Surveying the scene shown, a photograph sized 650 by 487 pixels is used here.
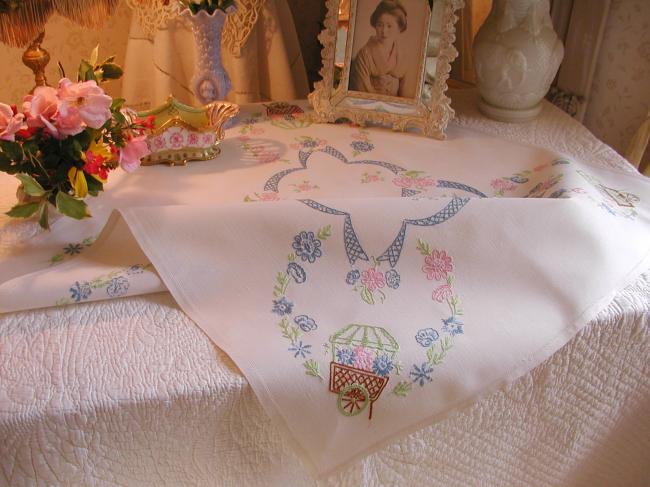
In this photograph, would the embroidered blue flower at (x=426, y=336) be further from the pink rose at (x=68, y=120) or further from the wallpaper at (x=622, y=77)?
the wallpaper at (x=622, y=77)

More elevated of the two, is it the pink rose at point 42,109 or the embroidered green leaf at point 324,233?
the pink rose at point 42,109

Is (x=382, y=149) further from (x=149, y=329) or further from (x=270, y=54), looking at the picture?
(x=149, y=329)

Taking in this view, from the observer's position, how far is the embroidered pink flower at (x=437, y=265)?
804 millimetres

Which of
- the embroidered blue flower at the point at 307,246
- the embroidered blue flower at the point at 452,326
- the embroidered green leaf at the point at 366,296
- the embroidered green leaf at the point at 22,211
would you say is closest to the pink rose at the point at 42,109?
the embroidered green leaf at the point at 22,211

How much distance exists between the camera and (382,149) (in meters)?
1.11

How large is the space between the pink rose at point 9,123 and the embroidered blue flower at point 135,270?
218 mm

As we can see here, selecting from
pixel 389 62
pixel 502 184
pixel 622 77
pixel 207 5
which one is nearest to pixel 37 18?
pixel 207 5

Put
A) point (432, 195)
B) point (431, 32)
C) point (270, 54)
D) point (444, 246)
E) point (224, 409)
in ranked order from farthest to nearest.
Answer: point (270, 54), point (431, 32), point (432, 195), point (444, 246), point (224, 409)

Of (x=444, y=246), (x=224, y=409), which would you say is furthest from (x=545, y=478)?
(x=224, y=409)

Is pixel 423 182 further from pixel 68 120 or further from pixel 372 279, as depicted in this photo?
pixel 68 120

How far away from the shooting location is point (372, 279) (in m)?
0.79

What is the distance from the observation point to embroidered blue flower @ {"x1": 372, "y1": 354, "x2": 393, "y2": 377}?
712mm

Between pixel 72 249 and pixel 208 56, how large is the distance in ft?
1.58

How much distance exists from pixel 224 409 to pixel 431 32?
75 centimetres
